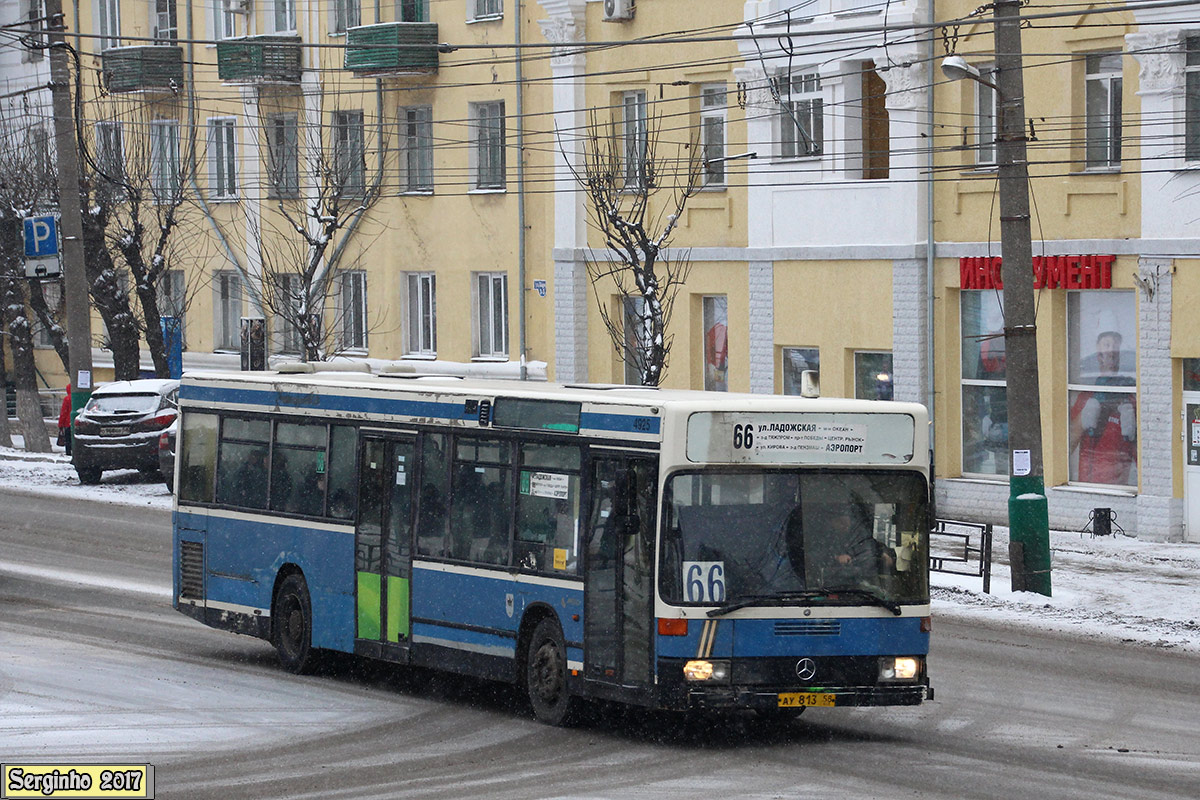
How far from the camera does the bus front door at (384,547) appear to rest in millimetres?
15570

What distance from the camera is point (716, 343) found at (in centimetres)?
3462

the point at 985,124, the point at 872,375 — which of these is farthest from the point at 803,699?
the point at 872,375

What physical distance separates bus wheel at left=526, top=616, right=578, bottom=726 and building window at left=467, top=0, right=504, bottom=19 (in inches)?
1009

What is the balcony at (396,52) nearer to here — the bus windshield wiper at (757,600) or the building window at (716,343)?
the building window at (716,343)

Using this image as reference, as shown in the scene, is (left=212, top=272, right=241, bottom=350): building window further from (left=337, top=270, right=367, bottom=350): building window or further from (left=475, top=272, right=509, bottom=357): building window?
(left=475, top=272, right=509, bottom=357): building window

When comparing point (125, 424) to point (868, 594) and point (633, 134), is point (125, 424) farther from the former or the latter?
point (868, 594)

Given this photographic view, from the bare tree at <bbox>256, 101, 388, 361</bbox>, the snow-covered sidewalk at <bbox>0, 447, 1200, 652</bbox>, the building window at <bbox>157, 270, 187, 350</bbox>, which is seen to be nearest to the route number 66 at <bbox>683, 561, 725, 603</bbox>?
the snow-covered sidewalk at <bbox>0, 447, 1200, 652</bbox>

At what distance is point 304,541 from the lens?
1673 cm

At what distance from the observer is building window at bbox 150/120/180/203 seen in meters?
43.4

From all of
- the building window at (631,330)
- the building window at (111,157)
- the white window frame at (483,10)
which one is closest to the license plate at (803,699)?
the building window at (631,330)

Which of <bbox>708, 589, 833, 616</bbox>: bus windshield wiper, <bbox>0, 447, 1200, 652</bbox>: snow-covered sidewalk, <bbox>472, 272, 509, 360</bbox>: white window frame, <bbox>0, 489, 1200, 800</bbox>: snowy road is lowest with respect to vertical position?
<bbox>0, 447, 1200, 652</bbox>: snow-covered sidewalk

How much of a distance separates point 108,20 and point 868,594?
39.5 metres

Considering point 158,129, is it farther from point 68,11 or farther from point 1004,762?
point 1004,762

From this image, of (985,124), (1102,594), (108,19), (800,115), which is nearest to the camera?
(1102,594)
